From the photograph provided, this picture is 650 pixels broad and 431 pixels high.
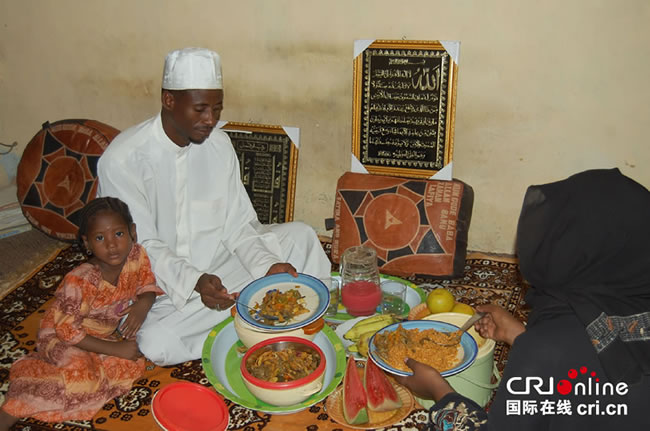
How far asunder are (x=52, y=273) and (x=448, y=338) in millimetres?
2832

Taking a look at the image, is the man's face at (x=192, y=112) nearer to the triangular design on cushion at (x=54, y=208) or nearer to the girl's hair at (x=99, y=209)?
the girl's hair at (x=99, y=209)

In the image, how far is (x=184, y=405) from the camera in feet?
9.57

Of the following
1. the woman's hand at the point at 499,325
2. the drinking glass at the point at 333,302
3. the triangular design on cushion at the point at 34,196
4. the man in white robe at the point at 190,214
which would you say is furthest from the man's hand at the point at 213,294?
the triangular design on cushion at the point at 34,196

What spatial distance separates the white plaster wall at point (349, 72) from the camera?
→ 13.1 ft

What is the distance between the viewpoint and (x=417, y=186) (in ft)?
14.3

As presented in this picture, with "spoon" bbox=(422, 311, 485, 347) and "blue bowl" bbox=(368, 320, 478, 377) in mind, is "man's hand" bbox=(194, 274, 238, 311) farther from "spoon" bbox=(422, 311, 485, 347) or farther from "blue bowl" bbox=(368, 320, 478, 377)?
→ "spoon" bbox=(422, 311, 485, 347)

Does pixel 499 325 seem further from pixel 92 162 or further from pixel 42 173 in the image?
pixel 42 173

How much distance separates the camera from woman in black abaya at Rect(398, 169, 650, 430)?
1917 millimetres

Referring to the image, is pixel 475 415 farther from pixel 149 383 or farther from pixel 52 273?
pixel 52 273

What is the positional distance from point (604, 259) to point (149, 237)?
2.25 m

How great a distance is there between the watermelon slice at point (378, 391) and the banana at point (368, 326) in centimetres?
33

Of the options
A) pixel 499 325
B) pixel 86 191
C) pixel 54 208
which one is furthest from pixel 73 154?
pixel 499 325

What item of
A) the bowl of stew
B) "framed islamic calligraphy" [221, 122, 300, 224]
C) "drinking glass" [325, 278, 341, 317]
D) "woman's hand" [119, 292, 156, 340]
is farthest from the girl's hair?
"framed islamic calligraphy" [221, 122, 300, 224]

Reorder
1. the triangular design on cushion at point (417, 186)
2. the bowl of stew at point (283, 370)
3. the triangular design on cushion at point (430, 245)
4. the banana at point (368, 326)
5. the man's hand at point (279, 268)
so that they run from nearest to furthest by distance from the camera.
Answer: the bowl of stew at point (283, 370) < the banana at point (368, 326) < the man's hand at point (279, 268) < the triangular design on cushion at point (430, 245) < the triangular design on cushion at point (417, 186)
